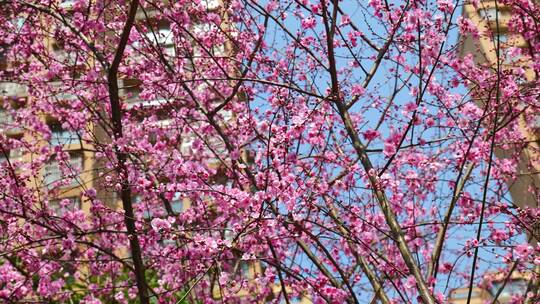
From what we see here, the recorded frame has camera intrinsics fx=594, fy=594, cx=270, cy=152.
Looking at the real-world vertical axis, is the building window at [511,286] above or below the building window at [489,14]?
below

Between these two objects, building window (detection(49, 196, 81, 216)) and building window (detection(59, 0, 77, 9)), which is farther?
building window (detection(49, 196, 81, 216))

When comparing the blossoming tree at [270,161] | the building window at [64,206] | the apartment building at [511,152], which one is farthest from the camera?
the apartment building at [511,152]

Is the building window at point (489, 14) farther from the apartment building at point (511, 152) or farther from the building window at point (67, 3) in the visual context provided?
the building window at point (67, 3)

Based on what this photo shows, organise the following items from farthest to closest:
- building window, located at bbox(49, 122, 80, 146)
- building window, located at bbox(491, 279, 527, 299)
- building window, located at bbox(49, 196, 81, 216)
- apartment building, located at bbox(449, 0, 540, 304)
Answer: building window, located at bbox(491, 279, 527, 299) → apartment building, located at bbox(449, 0, 540, 304) → building window, located at bbox(49, 196, 81, 216) → building window, located at bbox(49, 122, 80, 146)

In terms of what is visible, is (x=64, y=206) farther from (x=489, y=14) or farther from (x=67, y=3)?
(x=489, y=14)

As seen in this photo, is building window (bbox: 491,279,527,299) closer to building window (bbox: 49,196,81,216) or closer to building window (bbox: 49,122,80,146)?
building window (bbox: 49,122,80,146)

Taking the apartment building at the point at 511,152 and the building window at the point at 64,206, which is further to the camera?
the apartment building at the point at 511,152

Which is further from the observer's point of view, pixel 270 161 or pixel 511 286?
pixel 511 286

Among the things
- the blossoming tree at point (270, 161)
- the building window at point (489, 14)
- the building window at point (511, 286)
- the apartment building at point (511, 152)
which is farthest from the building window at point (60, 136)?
the building window at point (511, 286)

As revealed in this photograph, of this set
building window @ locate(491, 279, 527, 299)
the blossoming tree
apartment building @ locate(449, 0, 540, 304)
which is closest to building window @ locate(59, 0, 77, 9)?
the blossoming tree

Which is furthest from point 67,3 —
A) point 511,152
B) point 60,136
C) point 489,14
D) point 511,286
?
point 511,286

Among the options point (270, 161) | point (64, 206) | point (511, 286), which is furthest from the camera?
point (511, 286)

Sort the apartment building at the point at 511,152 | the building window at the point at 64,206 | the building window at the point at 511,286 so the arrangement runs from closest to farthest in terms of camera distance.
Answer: the building window at the point at 64,206, the apartment building at the point at 511,152, the building window at the point at 511,286

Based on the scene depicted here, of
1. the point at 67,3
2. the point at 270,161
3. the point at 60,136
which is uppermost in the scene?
the point at 60,136
